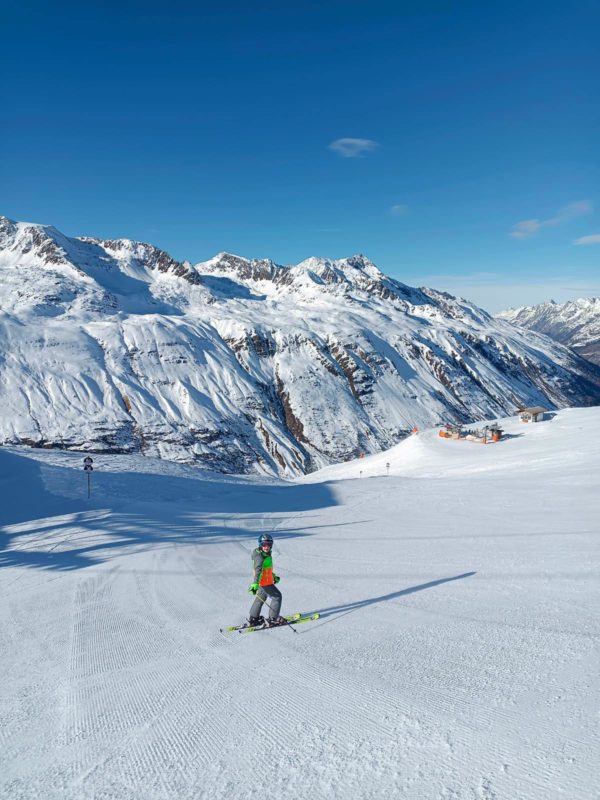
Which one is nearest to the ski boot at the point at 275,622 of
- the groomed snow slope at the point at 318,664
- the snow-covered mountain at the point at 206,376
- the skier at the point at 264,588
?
the skier at the point at 264,588

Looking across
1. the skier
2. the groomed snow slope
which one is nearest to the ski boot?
the skier

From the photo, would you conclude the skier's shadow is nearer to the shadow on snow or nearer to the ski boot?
the ski boot

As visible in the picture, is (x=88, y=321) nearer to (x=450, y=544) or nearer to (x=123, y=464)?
(x=123, y=464)

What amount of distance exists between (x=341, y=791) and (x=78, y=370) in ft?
393

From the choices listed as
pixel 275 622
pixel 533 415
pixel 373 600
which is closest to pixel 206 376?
pixel 533 415

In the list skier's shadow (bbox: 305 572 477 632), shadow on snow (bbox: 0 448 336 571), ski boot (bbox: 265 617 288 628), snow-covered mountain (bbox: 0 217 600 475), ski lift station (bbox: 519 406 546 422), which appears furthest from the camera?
snow-covered mountain (bbox: 0 217 600 475)

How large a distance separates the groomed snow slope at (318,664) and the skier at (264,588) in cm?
35

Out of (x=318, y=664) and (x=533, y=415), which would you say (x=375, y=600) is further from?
(x=533, y=415)

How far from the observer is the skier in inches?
332

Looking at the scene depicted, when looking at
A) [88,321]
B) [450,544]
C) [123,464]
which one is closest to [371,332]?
[88,321]

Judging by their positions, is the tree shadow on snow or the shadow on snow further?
the shadow on snow

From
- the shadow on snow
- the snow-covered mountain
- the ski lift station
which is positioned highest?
the snow-covered mountain

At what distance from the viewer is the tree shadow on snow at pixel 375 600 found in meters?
8.95

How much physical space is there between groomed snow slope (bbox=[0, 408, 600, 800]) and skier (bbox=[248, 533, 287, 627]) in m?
0.35
